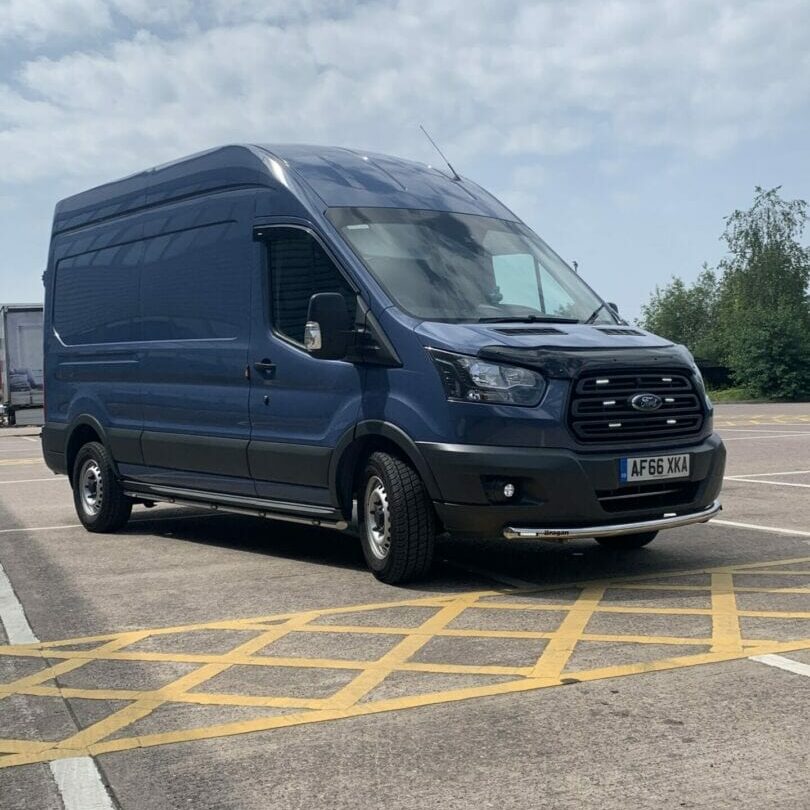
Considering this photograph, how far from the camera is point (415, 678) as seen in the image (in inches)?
203

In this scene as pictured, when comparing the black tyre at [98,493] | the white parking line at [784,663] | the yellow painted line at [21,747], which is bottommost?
the yellow painted line at [21,747]

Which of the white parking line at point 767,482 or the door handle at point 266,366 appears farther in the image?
the white parking line at point 767,482

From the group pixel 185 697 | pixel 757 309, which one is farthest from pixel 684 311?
pixel 185 697

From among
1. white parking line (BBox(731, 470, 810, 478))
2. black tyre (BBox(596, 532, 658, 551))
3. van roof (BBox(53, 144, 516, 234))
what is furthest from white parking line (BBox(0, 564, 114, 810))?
white parking line (BBox(731, 470, 810, 478))

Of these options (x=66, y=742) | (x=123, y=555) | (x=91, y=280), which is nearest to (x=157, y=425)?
(x=123, y=555)

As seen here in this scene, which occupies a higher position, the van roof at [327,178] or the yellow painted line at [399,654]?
the van roof at [327,178]

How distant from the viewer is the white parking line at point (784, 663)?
16.5ft

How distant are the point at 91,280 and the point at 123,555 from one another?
9.15 ft

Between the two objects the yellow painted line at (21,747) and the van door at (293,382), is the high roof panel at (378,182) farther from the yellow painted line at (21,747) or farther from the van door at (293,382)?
the yellow painted line at (21,747)

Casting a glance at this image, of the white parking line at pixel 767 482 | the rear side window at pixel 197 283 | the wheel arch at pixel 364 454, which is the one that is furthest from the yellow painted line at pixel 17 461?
the wheel arch at pixel 364 454

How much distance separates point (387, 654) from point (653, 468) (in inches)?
84.0

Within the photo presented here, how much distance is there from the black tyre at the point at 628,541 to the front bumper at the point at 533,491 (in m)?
1.49

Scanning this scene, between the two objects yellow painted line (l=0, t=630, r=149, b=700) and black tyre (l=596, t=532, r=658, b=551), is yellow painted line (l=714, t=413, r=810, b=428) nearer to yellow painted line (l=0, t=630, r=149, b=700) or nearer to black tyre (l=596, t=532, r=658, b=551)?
black tyre (l=596, t=532, r=658, b=551)

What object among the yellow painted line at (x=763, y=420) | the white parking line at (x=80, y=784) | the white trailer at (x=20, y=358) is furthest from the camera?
the white trailer at (x=20, y=358)
